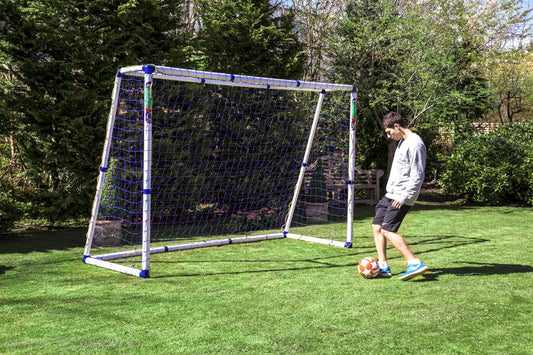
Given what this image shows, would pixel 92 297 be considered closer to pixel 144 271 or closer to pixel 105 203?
pixel 144 271

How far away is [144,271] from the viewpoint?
18.6 ft

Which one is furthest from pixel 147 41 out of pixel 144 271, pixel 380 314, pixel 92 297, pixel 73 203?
pixel 380 314

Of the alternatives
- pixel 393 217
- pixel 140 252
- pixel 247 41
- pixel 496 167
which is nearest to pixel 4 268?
pixel 140 252

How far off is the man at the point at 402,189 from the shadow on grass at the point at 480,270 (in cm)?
34

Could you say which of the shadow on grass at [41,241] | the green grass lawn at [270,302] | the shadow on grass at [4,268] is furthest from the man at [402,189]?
the shadow on grass at [41,241]

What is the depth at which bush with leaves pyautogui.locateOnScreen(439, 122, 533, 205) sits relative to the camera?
38.8 feet

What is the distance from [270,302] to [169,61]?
5899 mm

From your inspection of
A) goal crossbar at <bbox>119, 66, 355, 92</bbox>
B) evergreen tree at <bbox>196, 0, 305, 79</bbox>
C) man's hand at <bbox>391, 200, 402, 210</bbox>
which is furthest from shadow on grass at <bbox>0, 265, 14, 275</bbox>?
evergreen tree at <bbox>196, 0, 305, 79</bbox>

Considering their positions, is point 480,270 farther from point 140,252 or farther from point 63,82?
point 63,82

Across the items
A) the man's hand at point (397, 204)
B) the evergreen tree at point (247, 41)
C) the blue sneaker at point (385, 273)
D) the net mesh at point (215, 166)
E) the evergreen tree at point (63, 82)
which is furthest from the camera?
the evergreen tree at point (247, 41)

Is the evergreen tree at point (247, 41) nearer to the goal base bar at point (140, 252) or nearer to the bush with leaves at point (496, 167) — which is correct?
the goal base bar at point (140, 252)

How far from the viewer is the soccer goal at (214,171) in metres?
7.80

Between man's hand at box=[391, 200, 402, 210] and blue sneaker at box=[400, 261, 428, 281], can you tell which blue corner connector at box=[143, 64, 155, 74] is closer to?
man's hand at box=[391, 200, 402, 210]

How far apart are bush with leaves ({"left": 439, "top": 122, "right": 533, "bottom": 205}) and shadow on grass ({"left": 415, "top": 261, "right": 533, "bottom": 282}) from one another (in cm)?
625
